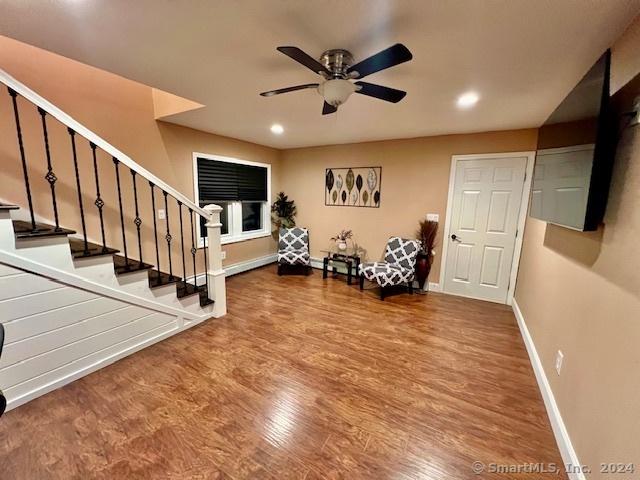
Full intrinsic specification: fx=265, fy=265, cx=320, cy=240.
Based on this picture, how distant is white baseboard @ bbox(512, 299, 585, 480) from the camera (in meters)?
1.40

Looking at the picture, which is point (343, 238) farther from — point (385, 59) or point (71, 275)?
point (71, 275)

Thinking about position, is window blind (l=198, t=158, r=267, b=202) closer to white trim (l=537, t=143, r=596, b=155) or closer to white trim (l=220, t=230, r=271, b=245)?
white trim (l=220, t=230, r=271, b=245)

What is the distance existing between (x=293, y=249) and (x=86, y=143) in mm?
3037

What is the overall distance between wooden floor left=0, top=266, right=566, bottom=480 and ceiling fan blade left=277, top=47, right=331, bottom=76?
2.17 metres

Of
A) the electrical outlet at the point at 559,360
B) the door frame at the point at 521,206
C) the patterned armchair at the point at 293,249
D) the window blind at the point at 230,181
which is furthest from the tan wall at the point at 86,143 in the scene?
the electrical outlet at the point at 559,360

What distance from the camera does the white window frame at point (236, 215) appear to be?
3.88 metres

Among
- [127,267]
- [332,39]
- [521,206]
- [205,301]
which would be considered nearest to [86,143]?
[127,267]

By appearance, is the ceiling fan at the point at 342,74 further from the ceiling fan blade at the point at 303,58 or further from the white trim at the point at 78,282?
the white trim at the point at 78,282

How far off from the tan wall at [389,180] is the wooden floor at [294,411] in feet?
6.28

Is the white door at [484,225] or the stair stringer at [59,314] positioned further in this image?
the white door at [484,225]

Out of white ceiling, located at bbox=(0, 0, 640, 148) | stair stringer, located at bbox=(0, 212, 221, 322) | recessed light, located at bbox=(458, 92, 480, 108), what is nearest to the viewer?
white ceiling, located at bbox=(0, 0, 640, 148)

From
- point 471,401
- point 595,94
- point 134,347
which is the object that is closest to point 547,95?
point 595,94

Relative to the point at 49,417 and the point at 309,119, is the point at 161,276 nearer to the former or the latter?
the point at 49,417

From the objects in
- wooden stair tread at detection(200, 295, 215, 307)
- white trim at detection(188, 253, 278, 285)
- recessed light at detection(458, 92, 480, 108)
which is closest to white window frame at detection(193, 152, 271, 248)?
white trim at detection(188, 253, 278, 285)
